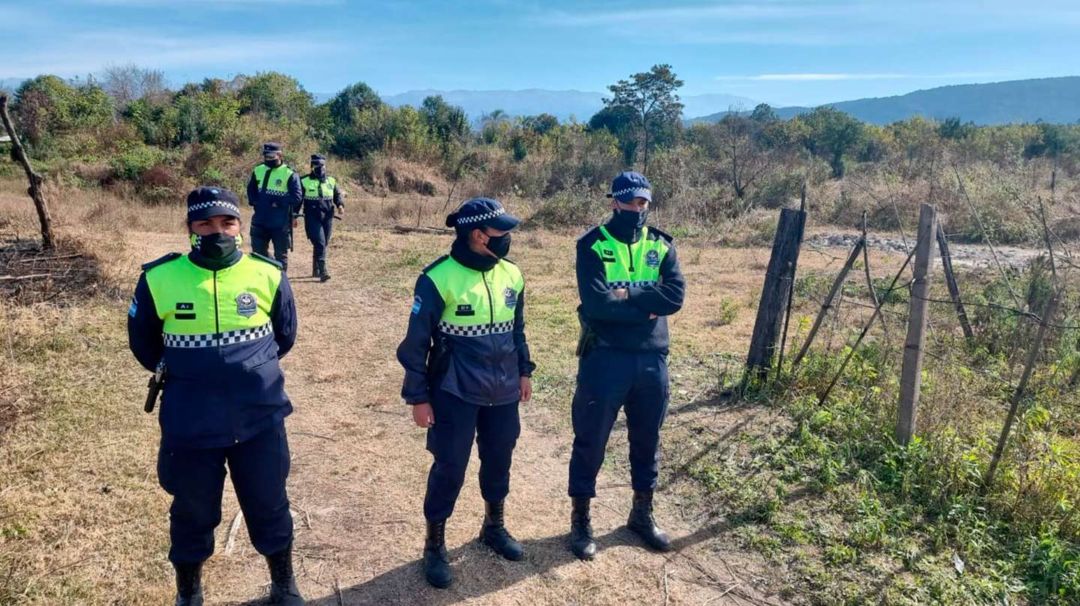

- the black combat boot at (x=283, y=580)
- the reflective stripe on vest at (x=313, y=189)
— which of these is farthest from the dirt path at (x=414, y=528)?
the reflective stripe on vest at (x=313, y=189)

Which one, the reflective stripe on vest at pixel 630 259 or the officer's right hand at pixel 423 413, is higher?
the reflective stripe on vest at pixel 630 259

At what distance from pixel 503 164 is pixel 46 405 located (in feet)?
67.6

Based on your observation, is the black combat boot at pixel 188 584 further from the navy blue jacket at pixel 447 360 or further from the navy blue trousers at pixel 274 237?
the navy blue trousers at pixel 274 237

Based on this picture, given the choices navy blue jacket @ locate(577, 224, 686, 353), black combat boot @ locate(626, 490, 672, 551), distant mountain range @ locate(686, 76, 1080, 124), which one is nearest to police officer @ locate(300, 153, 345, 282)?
navy blue jacket @ locate(577, 224, 686, 353)

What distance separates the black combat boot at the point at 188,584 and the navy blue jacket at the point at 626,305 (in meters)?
2.11

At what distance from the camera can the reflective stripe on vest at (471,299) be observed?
307 cm

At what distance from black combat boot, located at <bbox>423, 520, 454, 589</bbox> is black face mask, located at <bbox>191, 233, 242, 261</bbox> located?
1.59 m

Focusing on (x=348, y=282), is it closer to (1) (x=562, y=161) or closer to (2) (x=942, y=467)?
(2) (x=942, y=467)

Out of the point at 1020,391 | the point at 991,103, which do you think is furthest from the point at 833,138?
the point at 991,103

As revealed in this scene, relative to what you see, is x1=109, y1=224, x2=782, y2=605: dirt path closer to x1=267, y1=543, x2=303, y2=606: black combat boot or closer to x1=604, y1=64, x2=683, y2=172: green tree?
x1=267, y1=543, x2=303, y2=606: black combat boot

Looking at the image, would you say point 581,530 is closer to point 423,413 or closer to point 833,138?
point 423,413

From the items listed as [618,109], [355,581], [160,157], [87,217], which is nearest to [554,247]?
[87,217]

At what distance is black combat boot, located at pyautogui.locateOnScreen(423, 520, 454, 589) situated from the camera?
3.29 meters

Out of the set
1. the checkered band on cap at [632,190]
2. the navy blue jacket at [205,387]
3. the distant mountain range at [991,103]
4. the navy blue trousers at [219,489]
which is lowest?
the navy blue trousers at [219,489]
